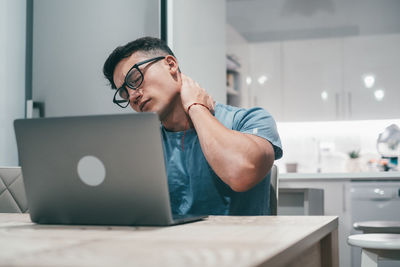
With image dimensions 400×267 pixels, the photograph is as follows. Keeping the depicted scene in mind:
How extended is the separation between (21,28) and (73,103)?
1.78 feet

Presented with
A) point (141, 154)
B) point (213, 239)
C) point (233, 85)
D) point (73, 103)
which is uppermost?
point (233, 85)

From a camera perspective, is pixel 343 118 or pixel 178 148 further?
pixel 343 118

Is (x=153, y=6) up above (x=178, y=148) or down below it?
above

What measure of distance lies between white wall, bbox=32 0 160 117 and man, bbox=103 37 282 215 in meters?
1.25

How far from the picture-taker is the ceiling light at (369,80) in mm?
4461

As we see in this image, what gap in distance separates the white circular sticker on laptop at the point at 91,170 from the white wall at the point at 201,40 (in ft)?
7.01

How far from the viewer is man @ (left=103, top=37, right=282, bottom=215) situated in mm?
1229

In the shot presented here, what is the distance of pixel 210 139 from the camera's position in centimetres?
127

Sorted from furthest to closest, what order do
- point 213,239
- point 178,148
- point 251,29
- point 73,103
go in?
point 251,29 → point 73,103 → point 178,148 → point 213,239

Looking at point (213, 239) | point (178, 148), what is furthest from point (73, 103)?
point (213, 239)

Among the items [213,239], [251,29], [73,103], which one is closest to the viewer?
[213,239]

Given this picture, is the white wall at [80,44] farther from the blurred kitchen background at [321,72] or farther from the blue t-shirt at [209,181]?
the blurred kitchen background at [321,72]

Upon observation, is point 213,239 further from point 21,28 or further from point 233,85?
point 233,85

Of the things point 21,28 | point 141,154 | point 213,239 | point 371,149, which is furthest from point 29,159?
point 371,149
